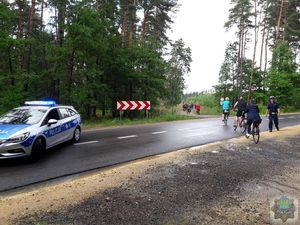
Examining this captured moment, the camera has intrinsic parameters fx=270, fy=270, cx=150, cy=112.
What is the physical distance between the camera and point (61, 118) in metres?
9.77

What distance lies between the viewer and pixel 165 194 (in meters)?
5.32

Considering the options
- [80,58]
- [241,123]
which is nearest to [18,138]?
[241,123]

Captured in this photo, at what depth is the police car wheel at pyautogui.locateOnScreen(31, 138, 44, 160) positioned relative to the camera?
7629 millimetres

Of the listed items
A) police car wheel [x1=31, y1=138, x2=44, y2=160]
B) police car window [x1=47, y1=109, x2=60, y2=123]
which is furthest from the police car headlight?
police car window [x1=47, y1=109, x2=60, y2=123]

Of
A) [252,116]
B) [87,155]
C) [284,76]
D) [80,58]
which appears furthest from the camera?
[284,76]

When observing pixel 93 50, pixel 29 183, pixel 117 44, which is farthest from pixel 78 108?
pixel 29 183

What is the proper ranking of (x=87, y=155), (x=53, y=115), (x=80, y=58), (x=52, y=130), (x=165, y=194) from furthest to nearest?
(x=80, y=58)
(x=53, y=115)
(x=52, y=130)
(x=87, y=155)
(x=165, y=194)

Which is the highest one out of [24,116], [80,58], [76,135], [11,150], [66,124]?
[80,58]

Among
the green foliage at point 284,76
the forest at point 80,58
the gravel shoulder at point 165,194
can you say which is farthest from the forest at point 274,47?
the gravel shoulder at point 165,194

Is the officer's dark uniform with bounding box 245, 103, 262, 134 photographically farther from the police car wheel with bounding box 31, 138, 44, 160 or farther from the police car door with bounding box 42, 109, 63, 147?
→ the police car wheel with bounding box 31, 138, 44, 160

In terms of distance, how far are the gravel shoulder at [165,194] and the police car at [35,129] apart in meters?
2.08

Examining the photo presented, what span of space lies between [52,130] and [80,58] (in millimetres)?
11688

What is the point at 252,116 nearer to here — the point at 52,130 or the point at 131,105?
the point at 52,130

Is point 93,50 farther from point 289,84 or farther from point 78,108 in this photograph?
point 289,84
